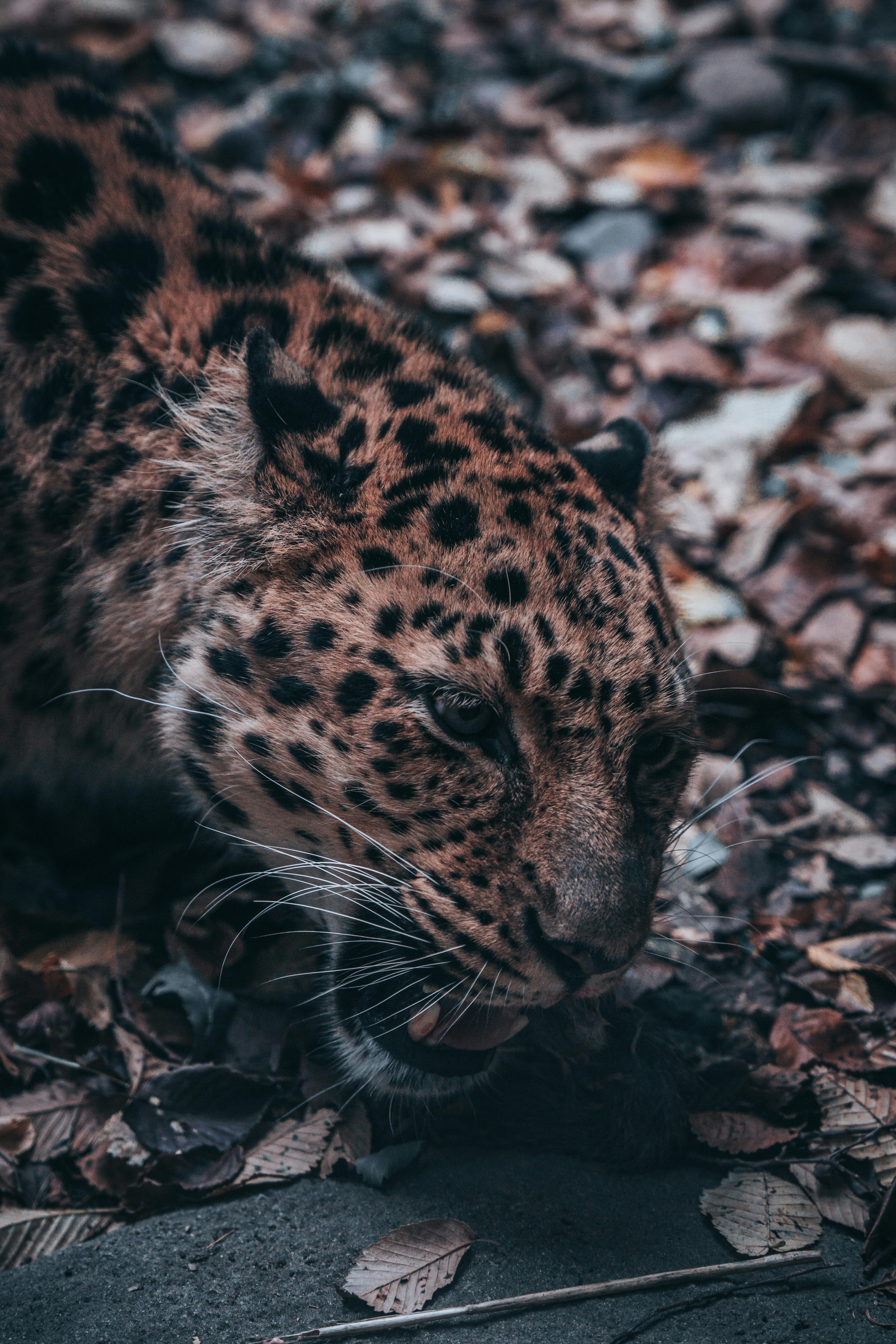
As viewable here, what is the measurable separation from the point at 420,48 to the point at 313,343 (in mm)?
7294

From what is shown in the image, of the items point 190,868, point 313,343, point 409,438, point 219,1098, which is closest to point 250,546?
point 409,438

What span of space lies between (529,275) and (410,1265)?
5903mm

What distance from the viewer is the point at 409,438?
2.92 meters

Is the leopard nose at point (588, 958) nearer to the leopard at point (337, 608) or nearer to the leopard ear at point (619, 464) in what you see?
the leopard at point (337, 608)

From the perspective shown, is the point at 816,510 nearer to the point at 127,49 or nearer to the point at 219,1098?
the point at 219,1098

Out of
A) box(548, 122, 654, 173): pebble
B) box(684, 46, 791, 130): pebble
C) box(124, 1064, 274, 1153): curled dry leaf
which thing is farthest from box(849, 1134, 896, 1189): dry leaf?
box(684, 46, 791, 130): pebble

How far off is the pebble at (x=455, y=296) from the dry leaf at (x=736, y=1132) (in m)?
4.89

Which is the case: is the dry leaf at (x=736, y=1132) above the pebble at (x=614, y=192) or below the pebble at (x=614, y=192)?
below

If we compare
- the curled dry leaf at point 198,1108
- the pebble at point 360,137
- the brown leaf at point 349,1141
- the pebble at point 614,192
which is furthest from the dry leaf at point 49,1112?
the pebble at point 360,137

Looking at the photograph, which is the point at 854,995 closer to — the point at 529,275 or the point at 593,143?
the point at 529,275

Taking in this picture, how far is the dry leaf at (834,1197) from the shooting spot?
268 cm

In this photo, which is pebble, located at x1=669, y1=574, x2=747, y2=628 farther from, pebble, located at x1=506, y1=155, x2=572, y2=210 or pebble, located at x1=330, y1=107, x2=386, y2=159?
pebble, located at x1=330, y1=107, x2=386, y2=159

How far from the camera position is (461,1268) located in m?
2.56

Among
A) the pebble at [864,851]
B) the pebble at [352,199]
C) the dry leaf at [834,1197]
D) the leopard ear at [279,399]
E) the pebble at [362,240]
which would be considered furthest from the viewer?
the pebble at [352,199]
